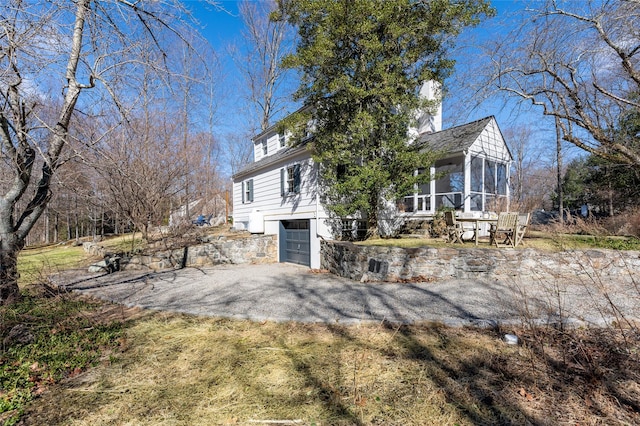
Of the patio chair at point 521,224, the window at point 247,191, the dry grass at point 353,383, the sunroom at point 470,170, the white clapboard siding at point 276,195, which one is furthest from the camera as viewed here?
the window at point 247,191

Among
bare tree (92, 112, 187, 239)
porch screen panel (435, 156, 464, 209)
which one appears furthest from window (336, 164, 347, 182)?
bare tree (92, 112, 187, 239)

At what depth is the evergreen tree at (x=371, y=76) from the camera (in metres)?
8.48

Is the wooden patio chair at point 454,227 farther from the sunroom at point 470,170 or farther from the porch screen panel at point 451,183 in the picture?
the porch screen panel at point 451,183

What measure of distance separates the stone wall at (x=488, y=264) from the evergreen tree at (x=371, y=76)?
216 cm

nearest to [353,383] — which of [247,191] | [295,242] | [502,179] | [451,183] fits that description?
[295,242]

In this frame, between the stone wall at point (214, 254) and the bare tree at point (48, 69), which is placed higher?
the bare tree at point (48, 69)

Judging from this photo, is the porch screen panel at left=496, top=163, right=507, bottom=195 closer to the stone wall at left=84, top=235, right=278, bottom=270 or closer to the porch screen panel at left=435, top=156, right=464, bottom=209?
the porch screen panel at left=435, top=156, right=464, bottom=209

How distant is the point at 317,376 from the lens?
10.2 feet

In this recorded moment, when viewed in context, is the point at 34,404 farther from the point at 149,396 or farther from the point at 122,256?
the point at 122,256

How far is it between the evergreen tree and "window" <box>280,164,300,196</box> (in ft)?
5.92

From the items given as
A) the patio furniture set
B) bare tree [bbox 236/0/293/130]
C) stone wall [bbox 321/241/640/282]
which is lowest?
stone wall [bbox 321/241/640/282]

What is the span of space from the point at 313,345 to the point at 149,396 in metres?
1.85

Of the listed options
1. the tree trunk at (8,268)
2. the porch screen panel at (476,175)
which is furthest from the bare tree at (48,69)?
the porch screen panel at (476,175)

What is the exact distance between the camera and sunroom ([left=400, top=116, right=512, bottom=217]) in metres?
10.8
